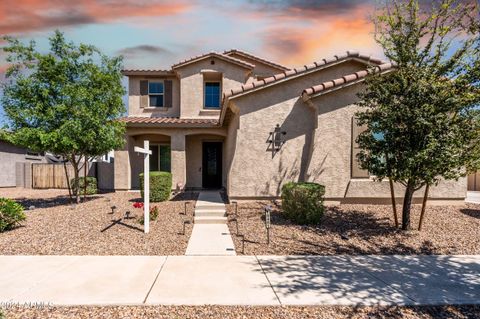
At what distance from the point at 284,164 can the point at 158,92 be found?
10.3 meters

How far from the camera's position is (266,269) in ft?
19.5

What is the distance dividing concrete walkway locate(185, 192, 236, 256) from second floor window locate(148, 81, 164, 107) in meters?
8.63

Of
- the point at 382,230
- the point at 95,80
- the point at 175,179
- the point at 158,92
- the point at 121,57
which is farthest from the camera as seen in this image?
the point at 158,92

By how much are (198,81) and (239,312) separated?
48.2ft

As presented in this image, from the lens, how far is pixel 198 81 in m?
17.0

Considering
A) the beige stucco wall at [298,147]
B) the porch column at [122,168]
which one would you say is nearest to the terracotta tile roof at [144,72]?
the porch column at [122,168]

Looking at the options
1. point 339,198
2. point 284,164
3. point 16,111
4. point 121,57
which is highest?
point 121,57

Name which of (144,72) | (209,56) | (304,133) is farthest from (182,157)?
(304,133)

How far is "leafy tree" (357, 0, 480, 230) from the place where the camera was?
7.72 meters

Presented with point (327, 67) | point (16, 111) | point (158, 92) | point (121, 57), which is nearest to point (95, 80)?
point (121, 57)

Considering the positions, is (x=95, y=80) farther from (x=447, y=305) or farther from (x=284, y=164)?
(x=447, y=305)

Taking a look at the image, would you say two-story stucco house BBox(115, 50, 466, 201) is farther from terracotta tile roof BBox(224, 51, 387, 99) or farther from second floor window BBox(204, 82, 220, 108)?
second floor window BBox(204, 82, 220, 108)

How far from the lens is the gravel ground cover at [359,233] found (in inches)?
289

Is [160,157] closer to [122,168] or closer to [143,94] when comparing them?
[122,168]
